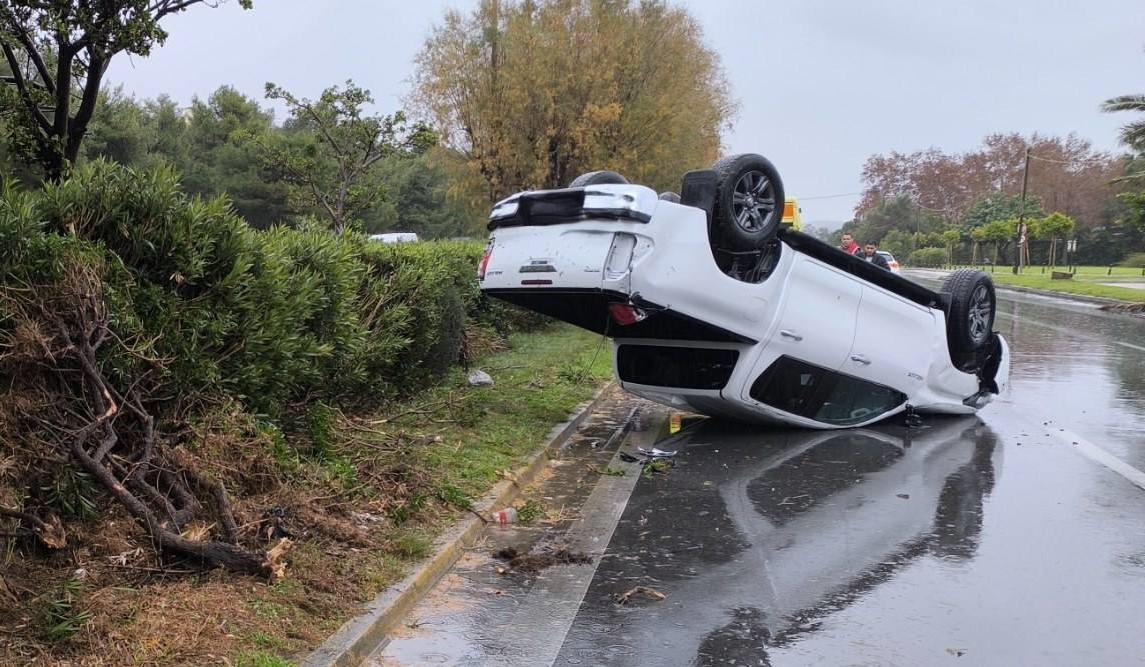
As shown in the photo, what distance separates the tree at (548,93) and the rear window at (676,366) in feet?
45.4

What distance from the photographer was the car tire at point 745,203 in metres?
7.54

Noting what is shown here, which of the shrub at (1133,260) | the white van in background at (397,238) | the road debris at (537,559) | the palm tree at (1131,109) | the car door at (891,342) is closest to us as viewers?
the road debris at (537,559)

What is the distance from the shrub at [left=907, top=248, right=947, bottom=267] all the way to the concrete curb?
3258 inches

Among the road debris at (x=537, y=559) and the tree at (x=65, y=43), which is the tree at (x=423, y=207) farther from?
the road debris at (x=537, y=559)

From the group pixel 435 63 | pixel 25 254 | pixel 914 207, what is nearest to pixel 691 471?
pixel 25 254

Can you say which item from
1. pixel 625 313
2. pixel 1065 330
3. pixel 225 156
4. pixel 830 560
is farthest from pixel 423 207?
pixel 830 560

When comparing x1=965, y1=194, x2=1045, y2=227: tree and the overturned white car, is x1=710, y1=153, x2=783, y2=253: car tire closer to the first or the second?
the overturned white car

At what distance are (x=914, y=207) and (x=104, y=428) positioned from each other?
358ft

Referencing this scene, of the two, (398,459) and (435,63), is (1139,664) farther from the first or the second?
(435,63)

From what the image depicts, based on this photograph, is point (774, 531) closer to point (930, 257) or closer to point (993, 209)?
point (930, 257)

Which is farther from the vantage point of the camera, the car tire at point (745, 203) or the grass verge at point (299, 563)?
the car tire at point (745, 203)

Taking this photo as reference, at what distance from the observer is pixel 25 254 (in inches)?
173

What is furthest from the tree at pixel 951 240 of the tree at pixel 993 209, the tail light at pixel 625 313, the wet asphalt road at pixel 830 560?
the tail light at pixel 625 313

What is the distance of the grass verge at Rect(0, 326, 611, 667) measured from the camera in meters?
3.57
